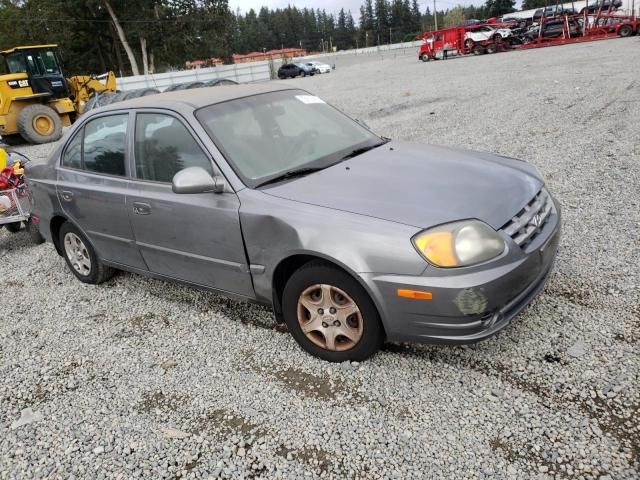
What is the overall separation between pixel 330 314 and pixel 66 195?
9.06 ft

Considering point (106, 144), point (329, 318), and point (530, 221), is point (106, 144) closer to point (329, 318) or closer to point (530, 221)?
point (329, 318)

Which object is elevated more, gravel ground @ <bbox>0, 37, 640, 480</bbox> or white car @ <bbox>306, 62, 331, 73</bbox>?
white car @ <bbox>306, 62, 331, 73</bbox>

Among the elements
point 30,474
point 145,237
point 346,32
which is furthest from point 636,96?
point 346,32

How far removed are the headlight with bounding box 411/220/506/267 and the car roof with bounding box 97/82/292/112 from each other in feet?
6.25

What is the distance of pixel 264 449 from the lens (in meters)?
2.50

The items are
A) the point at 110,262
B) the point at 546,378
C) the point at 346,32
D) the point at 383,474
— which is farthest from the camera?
the point at 346,32

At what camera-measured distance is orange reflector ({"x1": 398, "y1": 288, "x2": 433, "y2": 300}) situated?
8.34ft

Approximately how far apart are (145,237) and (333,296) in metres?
1.65

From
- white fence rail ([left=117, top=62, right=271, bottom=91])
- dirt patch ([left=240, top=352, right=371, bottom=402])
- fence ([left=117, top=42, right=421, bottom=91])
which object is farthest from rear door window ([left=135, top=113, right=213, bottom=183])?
fence ([left=117, top=42, right=421, bottom=91])

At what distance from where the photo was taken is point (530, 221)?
2930 millimetres

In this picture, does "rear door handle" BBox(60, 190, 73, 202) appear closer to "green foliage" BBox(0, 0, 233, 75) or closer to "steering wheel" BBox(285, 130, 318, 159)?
"steering wheel" BBox(285, 130, 318, 159)

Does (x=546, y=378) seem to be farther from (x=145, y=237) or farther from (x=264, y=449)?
(x=145, y=237)

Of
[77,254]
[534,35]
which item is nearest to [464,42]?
[534,35]

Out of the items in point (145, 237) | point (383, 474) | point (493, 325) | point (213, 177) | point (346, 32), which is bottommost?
point (383, 474)
